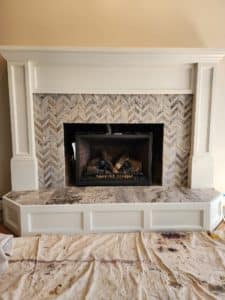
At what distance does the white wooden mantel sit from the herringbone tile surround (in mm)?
78

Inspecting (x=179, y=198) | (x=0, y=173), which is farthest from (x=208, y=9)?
(x=0, y=173)

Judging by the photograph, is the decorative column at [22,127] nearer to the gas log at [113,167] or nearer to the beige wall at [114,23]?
the beige wall at [114,23]

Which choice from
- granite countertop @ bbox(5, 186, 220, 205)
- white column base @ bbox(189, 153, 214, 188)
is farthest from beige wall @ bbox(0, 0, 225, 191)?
granite countertop @ bbox(5, 186, 220, 205)

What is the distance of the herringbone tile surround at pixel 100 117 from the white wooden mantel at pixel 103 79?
78 millimetres

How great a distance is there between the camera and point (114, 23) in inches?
111

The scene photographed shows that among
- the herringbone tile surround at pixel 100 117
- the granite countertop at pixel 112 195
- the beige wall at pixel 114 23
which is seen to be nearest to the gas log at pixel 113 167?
the granite countertop at pixel 112 195

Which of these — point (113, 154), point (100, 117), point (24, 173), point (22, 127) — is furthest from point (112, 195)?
point (22, 127)

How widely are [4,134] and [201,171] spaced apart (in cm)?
224

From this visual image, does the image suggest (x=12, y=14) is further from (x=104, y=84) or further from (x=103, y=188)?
(x=103, y=188)

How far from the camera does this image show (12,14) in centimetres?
276

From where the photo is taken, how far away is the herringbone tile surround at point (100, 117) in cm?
274

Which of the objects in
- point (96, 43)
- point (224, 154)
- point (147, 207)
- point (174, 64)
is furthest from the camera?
point (224, 154)

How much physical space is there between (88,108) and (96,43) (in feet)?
2.40

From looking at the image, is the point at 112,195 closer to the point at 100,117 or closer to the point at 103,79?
the point at 100,117
